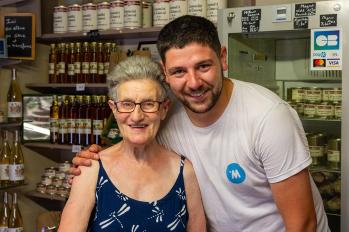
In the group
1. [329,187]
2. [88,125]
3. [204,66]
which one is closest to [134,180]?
[204,66]

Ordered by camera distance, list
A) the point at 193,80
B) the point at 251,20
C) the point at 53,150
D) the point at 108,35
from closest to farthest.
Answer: the point at 193,80
the point at 251,20
the point at 108,35
the point at 53,150

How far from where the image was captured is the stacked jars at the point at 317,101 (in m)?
2.49

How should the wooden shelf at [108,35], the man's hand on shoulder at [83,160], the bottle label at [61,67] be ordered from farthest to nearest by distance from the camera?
the bottle label at [61,67] < the wooden shelf at [108,35] < the man's hand on shoulder at [83,160]

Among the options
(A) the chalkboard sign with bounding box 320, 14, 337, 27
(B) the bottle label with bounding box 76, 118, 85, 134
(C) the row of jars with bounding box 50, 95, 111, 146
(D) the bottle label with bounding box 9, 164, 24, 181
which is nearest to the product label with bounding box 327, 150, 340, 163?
(A) the chalkboard sign with bounding box 320, 14, 337, 27

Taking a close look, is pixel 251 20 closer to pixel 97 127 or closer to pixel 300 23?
pixel 300 23

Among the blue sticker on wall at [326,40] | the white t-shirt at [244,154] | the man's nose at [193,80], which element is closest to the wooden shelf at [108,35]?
the blue sticker on wall at [326,40]

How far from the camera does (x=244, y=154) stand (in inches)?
63.2

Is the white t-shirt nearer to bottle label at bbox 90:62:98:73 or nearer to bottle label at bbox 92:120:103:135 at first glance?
bottle label at bbox 92:120:103:135

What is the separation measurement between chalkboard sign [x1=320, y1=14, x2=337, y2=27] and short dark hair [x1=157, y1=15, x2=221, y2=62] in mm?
831

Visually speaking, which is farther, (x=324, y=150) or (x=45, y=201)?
(x=45, y=201)

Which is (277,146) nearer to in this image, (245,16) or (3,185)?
(245,16)

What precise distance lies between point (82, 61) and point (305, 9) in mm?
1982

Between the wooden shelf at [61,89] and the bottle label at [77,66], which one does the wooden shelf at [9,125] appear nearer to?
the wooden shelf at [61,89]

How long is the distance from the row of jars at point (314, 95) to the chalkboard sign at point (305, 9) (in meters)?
0.49
